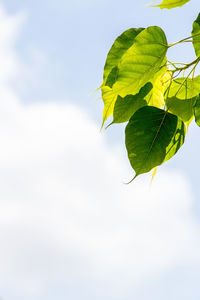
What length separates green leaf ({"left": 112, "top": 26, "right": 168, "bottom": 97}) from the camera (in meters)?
0.68

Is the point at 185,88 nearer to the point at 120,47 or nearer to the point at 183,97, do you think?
the point at 183,97

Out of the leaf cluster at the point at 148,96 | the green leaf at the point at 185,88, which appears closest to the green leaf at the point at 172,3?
the leaf cluster at the point at 148,96

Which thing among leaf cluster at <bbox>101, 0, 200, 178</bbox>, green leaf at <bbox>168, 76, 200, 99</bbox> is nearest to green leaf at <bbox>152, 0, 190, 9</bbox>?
leaf cluster at <bbox>101, 0, 200, 178</bbox>

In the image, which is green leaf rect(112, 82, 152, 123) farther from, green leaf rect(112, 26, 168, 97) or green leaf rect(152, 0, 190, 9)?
green leaf rect(152, 0, 190, 9)

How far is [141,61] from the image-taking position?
680mm

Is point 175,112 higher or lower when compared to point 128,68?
lower

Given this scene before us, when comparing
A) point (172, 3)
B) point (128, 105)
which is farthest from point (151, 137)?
point (172, 3)

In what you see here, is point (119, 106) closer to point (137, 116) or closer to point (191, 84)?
point (137, 116)

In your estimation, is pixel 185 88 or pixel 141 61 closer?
pixel 141 61

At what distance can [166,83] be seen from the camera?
2.55 feet

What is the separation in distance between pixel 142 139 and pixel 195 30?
0.56 feet

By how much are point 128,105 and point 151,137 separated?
0.19 ft

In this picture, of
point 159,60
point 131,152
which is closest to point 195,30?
point 159,60

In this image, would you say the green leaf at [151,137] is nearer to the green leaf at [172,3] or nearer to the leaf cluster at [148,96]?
the leaf cluster at [148,96]
